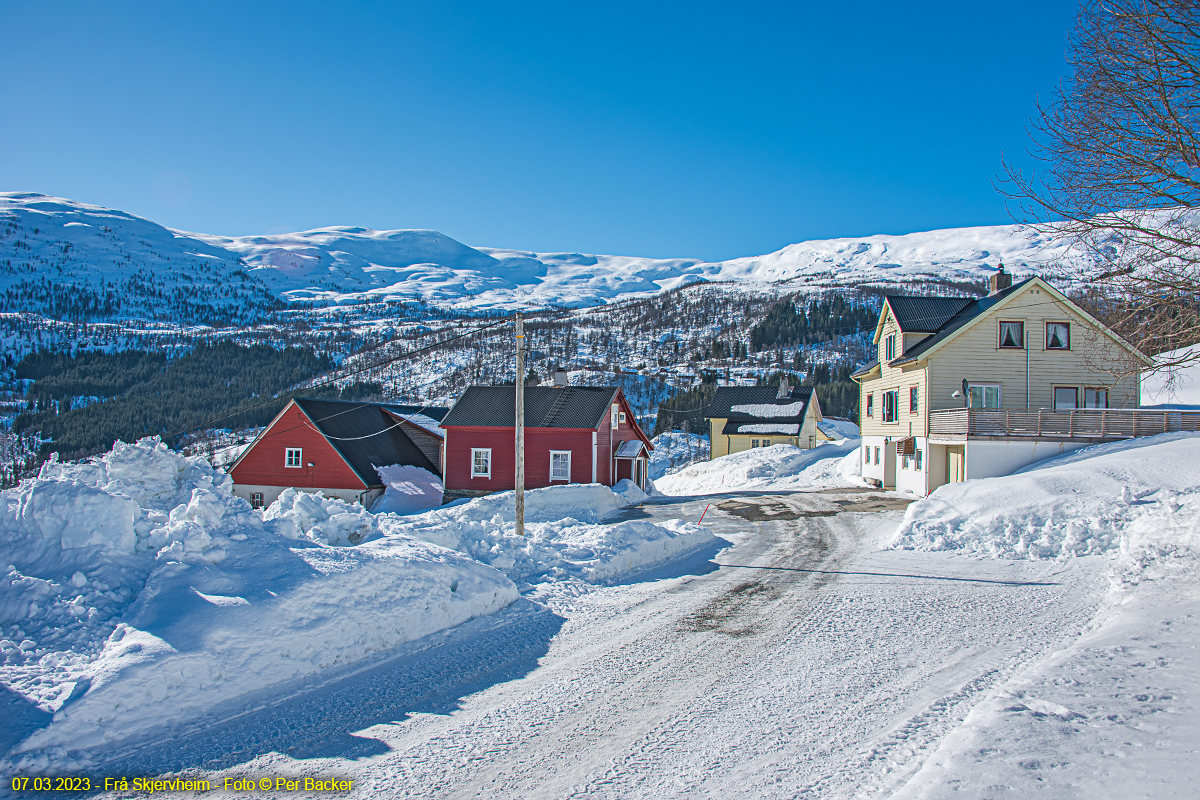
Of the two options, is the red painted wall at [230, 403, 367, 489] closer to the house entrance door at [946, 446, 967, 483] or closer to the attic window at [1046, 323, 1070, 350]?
the house entrance door at [946, 446, 967, 483]

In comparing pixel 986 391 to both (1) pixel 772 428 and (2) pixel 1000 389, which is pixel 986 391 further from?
(1) pixel 772 428

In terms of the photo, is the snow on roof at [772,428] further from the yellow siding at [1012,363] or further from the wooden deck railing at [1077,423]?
the wooden deck railing at [1077,423]

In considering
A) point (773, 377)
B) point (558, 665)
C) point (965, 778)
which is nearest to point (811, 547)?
point (558, 665)

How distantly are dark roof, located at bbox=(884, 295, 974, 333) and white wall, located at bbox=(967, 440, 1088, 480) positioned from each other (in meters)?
7.71

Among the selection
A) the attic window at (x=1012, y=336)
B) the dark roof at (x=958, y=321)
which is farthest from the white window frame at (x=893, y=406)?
the attic window at (x=1012, y=336)

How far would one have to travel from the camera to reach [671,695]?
6535mm

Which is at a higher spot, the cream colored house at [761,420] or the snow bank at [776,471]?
the cream colored house at [761,420]

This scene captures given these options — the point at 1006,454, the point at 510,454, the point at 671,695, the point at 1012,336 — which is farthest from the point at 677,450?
the point at 671,695

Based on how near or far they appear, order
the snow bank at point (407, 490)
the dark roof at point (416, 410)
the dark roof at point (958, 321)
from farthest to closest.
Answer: the dark roof at point (416, 410) → the snow bank at point (407, 490) → the dark roof at point (958, 321)

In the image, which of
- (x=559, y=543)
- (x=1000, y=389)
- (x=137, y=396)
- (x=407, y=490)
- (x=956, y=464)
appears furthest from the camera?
(x=137, y=396)

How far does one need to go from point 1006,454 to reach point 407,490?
2895 cm

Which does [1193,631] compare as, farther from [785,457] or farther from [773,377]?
[773,377]

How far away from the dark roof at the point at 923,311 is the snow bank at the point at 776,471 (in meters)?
10.2

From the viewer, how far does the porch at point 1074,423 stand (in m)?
24.0
